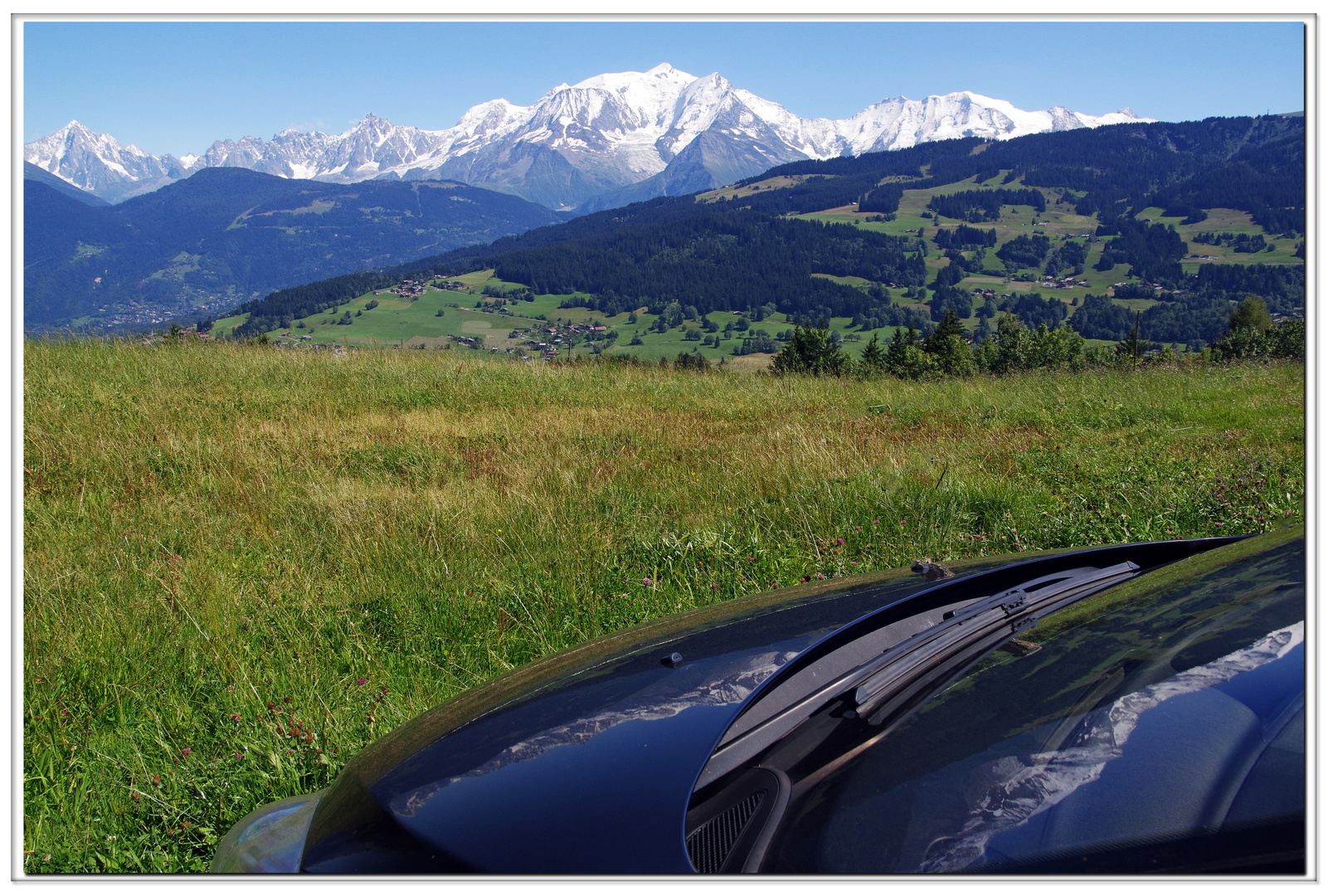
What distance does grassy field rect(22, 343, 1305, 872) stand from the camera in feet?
7.82

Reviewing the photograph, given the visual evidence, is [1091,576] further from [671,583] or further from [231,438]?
[231,438]

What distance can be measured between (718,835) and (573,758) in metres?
0.28

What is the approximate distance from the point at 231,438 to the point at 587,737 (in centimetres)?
606

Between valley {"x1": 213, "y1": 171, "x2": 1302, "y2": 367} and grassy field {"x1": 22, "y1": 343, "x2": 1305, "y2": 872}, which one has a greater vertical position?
valley {"x1": 213, "y1": 171, "x2": 1302, "y2": 367}

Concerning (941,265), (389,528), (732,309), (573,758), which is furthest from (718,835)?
(941,265)

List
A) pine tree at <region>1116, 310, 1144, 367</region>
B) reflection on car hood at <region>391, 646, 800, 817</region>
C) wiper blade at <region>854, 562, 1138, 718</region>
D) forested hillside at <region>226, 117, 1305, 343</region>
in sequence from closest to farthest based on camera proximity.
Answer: reflection on car hood at <region>391, 646, 800, 817</region> < wiper blade at <region>854, 562, 1138, 718</region> < pine tree at <region>1116, 310, 1144, 367</region> < forested hillside at <region>226, 117, 1305, 343</region>

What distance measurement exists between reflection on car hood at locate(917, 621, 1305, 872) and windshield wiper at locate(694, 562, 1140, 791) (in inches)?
11.1

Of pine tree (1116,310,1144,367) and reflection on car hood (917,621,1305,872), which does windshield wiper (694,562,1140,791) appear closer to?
reflection on car hood (917,621,1305,872)

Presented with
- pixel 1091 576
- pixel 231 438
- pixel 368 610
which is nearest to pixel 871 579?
pixel 1091 576

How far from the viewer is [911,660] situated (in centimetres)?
134

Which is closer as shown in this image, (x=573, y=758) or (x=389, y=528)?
(x=573, y=758)

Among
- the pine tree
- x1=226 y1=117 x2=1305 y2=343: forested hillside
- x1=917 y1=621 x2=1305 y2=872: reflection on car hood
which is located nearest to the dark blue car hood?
x1=917 y1=621 x2=1305 y2=872: reflection on car hood

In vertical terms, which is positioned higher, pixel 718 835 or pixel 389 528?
pixel 718 835

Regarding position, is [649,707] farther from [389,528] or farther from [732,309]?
[732,309]
